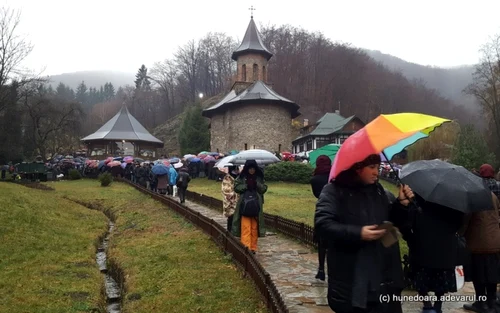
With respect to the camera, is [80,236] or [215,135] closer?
[80,236]

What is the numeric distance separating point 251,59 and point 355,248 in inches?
1920

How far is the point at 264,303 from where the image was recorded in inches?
220

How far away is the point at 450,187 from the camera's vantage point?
414 cm

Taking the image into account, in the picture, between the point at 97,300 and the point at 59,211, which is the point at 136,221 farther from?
the point at 97,300

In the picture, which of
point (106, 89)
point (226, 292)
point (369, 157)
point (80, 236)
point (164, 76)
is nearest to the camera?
point (369, 157)

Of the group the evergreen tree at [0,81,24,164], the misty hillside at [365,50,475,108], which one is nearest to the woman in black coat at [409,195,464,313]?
the evergreen tree at [0,81,24,164]

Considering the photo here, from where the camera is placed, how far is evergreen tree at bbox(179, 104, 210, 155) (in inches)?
2032

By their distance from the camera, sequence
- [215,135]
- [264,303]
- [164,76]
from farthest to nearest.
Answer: [164,76] → [215,135] → [264,303]

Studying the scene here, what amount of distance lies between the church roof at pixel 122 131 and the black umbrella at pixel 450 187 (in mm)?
47572

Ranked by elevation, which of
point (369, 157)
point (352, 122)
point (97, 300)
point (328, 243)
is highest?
point (352, 122)

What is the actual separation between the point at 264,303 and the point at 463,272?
236 cm

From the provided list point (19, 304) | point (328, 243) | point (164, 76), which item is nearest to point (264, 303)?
point (328, 243)

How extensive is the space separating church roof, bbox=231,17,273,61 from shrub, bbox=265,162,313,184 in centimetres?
2412

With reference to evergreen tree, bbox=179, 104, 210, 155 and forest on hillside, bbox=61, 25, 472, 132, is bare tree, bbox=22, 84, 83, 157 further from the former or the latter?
forest on hillside, bbox=61, 25, 472, 132
